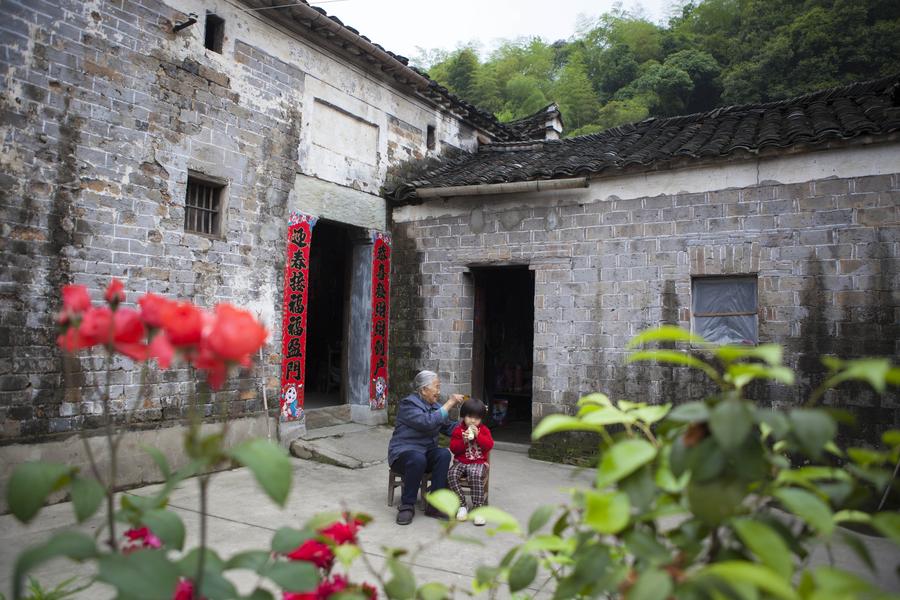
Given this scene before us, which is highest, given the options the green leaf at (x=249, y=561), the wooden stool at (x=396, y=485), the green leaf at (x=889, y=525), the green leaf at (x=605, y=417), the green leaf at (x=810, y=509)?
the green leaf at (x=605, y=417)

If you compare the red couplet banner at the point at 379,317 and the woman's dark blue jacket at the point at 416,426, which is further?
the red couplet banner at the point at 379,317

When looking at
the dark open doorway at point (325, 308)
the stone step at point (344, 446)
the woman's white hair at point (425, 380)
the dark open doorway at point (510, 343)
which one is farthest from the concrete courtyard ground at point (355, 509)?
the dark open doorway at point (325, 308)

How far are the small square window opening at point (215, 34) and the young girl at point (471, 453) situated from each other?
4.67 meters

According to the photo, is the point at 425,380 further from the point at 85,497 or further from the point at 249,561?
the point at 85,497

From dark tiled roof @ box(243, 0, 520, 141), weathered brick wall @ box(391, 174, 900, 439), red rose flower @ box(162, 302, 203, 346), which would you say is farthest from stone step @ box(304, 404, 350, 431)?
red rose flower @ box(162, 302, 203, 346)

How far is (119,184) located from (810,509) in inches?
231

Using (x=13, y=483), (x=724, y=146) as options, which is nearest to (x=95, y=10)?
(x=13, y=483)

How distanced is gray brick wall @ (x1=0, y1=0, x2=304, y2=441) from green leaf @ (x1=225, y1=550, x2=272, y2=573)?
3.90m

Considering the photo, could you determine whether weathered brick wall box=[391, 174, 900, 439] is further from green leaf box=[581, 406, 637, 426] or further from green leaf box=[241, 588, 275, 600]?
green leaf box=[241, 588, 275, 600]

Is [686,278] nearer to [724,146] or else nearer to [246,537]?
[724,146]

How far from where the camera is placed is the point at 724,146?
6402 millimetres

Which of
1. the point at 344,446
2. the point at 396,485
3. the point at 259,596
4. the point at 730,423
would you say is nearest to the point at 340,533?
the point at 259,596

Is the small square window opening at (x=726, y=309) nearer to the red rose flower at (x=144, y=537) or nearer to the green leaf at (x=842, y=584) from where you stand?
the green leaf at (x=842, y=584)

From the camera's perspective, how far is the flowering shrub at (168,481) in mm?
1041
